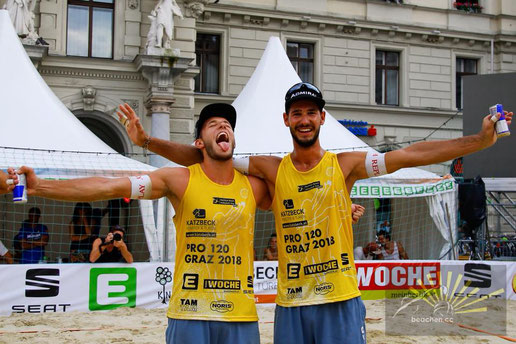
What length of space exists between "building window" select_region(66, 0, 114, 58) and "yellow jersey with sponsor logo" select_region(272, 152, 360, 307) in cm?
1364

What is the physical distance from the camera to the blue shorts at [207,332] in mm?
3268

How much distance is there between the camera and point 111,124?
16.0 meters

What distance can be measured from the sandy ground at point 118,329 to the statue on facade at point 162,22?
8697 millimetres

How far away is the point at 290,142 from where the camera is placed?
33.9ft

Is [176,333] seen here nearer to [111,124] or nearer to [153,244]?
[153,244]

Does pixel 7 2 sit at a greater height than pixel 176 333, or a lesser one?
greater

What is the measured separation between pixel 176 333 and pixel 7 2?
13062mm

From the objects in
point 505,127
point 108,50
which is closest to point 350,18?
point 108,50

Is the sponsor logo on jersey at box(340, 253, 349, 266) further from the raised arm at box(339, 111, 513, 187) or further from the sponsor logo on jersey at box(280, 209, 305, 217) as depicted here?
the raised arm at box(339, 111, 513, 187)

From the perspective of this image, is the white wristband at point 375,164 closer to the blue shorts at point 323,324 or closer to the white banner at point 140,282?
the blue shorts at point 323,324

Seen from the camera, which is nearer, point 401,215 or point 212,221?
point 212,221

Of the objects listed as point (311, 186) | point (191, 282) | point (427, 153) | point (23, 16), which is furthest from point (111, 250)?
point (23, 16)

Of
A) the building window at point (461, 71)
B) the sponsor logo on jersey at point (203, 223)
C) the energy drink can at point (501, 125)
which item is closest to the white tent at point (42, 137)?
the sponsor logo on jersey at point (203, 223)

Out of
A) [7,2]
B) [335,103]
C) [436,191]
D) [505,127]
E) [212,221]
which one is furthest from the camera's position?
[335,103]
